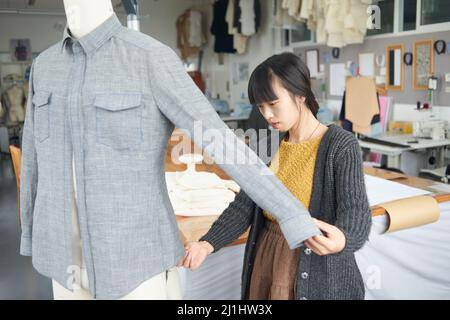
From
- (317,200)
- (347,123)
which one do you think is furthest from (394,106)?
(317,200)

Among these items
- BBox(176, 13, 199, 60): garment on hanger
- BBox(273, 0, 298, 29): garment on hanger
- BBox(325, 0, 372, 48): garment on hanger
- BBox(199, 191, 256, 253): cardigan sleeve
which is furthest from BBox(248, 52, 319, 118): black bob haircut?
BBox(176, 13, 199, 60): garment on hanger

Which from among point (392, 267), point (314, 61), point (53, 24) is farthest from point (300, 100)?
point (53, 24)

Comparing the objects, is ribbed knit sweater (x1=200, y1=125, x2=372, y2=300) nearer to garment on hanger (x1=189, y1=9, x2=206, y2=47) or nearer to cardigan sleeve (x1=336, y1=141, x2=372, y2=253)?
cardigan sleeve (x1=336, y1=141, x2=372, y2=253)

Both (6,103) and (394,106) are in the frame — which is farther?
(6,103)

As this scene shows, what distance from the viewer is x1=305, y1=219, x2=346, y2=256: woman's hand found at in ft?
3.06

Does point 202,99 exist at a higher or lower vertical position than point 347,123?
higher

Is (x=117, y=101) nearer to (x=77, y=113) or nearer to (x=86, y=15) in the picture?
(x=77, y=113)

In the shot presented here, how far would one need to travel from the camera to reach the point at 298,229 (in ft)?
2.96

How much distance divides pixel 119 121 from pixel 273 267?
0.57 meters

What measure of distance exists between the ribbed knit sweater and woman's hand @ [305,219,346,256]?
Answer: 4cm

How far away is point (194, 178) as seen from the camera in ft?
6.81
